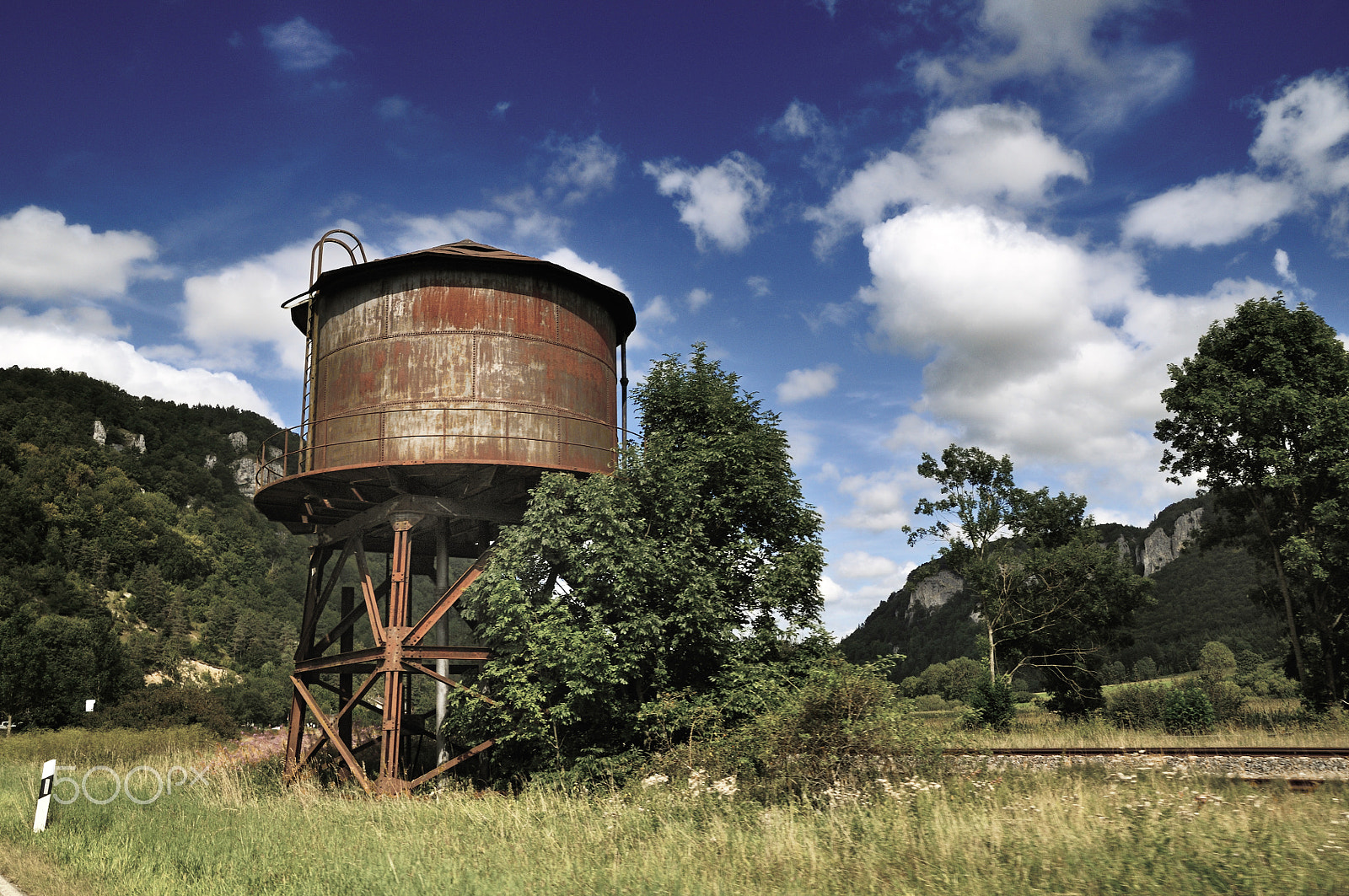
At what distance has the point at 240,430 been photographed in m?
152

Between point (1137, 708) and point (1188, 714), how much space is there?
7.03 metres

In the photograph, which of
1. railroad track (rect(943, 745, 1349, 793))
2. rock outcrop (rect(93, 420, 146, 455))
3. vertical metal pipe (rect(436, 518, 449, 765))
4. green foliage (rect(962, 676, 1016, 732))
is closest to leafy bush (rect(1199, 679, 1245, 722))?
green foliage (rect(962, 676, 1016, 732))

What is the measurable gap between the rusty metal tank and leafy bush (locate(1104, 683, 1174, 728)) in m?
16.7

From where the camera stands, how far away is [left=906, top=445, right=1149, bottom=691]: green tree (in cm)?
3259

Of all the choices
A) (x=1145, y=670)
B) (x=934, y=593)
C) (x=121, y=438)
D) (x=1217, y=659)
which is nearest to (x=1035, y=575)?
(x=1217, y=659)

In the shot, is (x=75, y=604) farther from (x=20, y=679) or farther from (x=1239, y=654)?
(x=1239, y=654)

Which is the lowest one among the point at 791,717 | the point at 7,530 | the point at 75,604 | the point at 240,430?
the point at 791,717

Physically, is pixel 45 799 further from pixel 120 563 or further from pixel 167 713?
pixel 120 563

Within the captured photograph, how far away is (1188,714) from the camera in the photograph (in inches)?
857

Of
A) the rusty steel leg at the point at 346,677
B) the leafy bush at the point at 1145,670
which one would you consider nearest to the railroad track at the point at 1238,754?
the rusty steel leg at the point at 346,677

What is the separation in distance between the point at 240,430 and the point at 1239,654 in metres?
144

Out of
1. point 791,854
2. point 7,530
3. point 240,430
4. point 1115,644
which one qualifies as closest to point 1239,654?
point 1115,644

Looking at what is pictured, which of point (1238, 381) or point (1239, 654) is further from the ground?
point (1238, 381)

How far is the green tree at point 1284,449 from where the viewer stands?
84.3 ft
